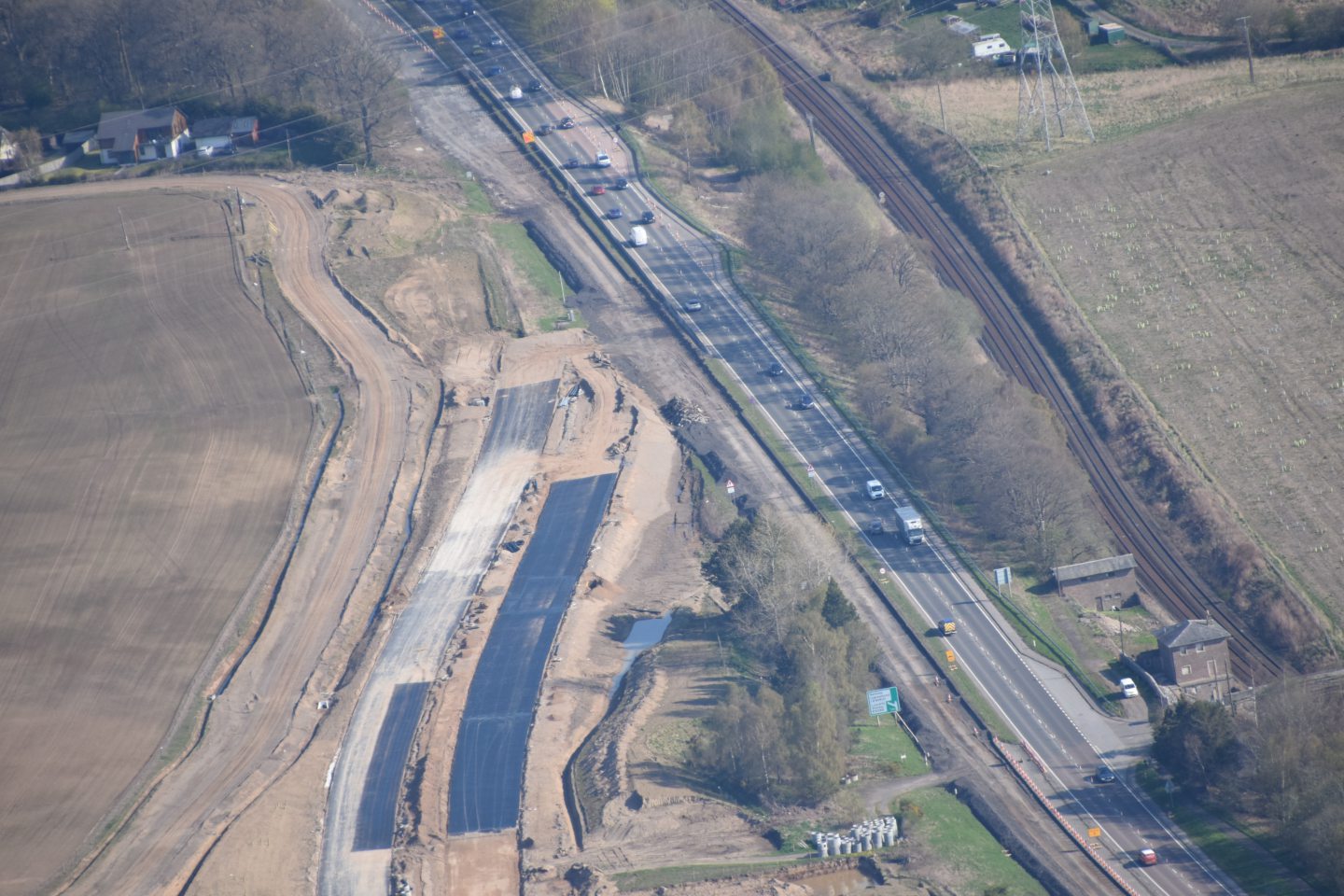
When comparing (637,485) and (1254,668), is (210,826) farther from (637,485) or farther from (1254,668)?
(1254,668)

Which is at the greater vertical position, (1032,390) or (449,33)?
(449,33)

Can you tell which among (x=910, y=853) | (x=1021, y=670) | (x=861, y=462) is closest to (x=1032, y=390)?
(x=861, y=462)

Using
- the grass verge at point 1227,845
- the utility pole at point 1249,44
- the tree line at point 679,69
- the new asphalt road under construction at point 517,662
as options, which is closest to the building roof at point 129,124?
the tree line at point 679,69

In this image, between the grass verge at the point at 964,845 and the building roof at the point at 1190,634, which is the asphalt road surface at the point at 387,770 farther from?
Answer: the building roof at the point at 1190,634

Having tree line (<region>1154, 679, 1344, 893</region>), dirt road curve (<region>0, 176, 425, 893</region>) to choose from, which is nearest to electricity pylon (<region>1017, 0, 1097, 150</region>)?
dirt road curve (<region>0, 176, 425, 893</region>)

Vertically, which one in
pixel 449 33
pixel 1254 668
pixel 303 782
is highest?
pixel 449 33

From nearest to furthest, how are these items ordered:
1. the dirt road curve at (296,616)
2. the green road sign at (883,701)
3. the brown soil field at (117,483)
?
the dirt road curve at (296,616) → the brown soil field at (117,483) → the green road sign at (883,701)

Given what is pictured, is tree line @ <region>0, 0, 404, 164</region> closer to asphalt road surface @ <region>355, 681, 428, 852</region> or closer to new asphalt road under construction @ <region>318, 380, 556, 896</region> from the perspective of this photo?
new asphalt road under construction @ <region>318, 380, 556, 896</region>
